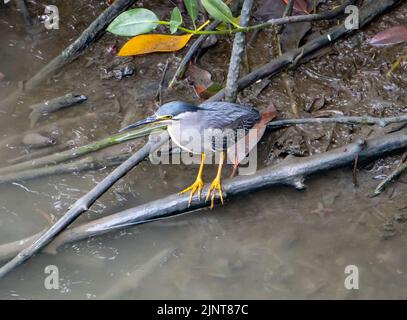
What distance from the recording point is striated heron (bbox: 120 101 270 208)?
13.5 ft

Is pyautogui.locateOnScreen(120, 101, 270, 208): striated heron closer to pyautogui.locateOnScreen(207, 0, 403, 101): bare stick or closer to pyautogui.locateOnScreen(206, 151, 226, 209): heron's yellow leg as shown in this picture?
pyautogui.locateOnScreen(206, 151, 226, 209): heron's yellow leg

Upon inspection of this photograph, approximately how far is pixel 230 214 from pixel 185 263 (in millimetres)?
530

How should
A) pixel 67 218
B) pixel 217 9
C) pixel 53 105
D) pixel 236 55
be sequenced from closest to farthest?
pixel 217 9, pixel 67 218, pixel 236 55, pixel 53 105

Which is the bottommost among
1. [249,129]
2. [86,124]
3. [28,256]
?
[28,256]

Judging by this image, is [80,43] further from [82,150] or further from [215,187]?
[215,187]

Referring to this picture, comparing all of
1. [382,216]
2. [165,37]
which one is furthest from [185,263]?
[165,37]

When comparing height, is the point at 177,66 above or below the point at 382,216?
above

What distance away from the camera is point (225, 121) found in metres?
4.34

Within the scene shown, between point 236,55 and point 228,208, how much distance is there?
44.7 inches

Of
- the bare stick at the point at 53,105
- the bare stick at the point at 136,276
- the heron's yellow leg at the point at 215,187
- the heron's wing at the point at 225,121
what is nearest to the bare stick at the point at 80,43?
the bare stick at the point at 53,105

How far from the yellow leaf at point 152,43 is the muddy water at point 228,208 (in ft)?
1.62

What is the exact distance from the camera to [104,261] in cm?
435

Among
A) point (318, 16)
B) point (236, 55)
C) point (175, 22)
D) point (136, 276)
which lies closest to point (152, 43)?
point (236, 55)

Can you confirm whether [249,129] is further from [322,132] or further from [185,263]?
[185,263]
